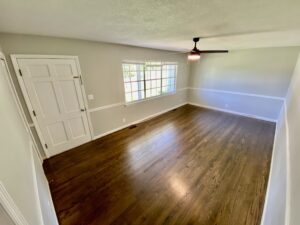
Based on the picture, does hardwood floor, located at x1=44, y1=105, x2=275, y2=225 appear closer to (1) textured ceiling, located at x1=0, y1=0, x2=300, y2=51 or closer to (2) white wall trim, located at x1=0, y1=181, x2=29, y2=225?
(2) white wall trim, located at x1=0, y1=181, x2=29, y2=225

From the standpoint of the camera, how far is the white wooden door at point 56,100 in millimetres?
2512

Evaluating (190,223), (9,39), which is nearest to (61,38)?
(9,39)

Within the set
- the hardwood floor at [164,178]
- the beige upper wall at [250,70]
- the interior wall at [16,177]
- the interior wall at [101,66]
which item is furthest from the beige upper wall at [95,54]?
the beige upper wall at [250,70]

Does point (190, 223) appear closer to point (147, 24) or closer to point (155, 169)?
point (155, 169)

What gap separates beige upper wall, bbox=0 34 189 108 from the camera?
7.54 feet

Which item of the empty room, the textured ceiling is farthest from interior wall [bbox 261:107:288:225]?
the textured ceiling

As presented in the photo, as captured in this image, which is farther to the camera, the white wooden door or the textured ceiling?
the white wooden door

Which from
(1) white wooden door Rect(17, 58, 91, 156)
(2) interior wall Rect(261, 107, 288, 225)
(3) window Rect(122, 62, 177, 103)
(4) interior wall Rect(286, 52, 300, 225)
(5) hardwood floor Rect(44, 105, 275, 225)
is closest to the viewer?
(4) interior wall Rect(286, 52, 300, 225)

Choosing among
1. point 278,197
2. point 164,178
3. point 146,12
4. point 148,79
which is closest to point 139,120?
point 148,79

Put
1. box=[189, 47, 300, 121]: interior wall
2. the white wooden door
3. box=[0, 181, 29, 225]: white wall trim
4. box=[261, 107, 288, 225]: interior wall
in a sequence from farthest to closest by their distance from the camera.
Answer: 1. box=[189, 47, 300, 121]: interior wall
2. the white wooden door
3. box=[261, 107, 288, 225]: interior wall
4. box=[0, 181, 29, 225]: white wall trim

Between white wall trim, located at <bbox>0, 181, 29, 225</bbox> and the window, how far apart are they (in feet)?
11.8

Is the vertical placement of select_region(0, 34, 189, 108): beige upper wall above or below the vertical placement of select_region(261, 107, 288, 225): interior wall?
above

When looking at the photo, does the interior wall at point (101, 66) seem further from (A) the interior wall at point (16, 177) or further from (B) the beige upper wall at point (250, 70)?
(B) the beige upper wall at point (250, 70)

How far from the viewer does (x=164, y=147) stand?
329 centimetres
